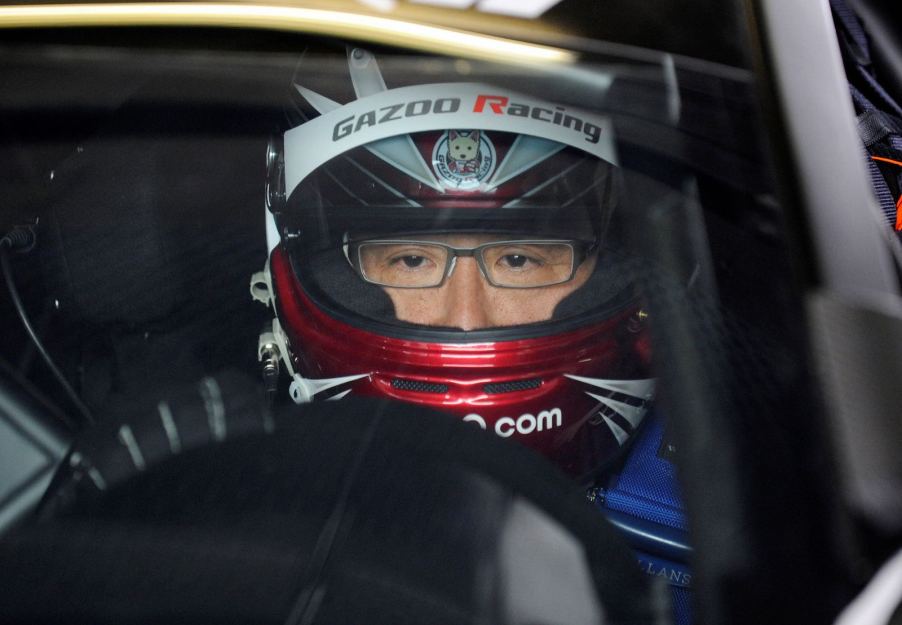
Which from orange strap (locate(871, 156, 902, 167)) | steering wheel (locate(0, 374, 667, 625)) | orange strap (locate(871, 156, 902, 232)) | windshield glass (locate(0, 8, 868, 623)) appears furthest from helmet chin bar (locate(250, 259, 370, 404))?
orange strap (locate(871, 156, 902, 167))

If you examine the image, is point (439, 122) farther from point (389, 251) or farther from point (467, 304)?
point (467, 304)

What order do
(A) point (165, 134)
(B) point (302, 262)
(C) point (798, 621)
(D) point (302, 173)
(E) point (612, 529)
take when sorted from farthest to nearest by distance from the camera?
(B) point (302, 262)
(D) point (302, 173)
(A) point (165, 134)
(E) point (612, 529)
(C) point (798, 621)

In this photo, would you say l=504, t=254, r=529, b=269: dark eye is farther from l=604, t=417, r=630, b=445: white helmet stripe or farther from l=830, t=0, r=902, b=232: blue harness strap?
l=830, t=0, r=902, b=232: blue harness strap

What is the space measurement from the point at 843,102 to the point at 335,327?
0.81 meters

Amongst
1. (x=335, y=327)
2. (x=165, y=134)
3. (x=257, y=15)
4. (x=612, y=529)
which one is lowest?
(x=335, y=327)

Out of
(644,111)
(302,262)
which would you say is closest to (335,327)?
(302,262)

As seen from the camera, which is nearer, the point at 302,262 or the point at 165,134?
the point at 165,134

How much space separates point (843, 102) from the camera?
70 centimetres

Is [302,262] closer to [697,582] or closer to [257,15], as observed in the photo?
[257,15]

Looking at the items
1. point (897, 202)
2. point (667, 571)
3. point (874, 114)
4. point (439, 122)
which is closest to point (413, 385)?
point (439, 122)

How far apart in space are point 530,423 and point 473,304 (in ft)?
0.69

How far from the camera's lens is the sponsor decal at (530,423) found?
1.08 meters

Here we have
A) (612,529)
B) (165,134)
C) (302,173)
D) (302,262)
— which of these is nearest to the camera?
(612,529)

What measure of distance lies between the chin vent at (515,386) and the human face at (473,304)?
0.28ft
